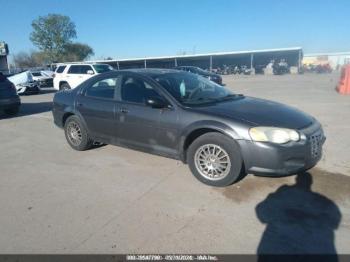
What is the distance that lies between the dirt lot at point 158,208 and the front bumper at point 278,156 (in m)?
0.34

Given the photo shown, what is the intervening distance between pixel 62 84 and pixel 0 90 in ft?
27.1

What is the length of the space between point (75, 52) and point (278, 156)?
82685 millimetres

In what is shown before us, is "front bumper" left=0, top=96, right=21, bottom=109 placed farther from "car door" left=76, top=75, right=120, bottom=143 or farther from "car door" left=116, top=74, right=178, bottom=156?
"car door" left=116, top=74, right=178, bottom=156

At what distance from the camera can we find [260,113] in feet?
14.7

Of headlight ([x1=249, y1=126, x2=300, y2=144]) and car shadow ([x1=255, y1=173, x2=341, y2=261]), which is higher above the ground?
headlight ([x1=249, y1=126, x2=300, y2=144])

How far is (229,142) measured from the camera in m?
4.21

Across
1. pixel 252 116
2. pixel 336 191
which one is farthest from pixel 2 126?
pixel 336 191

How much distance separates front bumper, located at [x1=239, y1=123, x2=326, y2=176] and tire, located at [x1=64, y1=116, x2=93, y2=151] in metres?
3.28

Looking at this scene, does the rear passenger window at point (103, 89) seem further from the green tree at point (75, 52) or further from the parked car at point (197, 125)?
the green tree at point (75, 52)

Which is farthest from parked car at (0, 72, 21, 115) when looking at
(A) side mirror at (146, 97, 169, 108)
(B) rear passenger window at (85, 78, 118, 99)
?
(A) side mirror at (146, 97, 169, 108)

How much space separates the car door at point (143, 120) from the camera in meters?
4.77

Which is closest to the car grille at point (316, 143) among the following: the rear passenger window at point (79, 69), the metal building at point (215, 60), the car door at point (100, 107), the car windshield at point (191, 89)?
the car windshield at point (191, 89)

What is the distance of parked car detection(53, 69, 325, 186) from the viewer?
406 centimetres

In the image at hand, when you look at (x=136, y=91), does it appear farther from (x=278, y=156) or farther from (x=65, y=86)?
(x=65, y=86)
